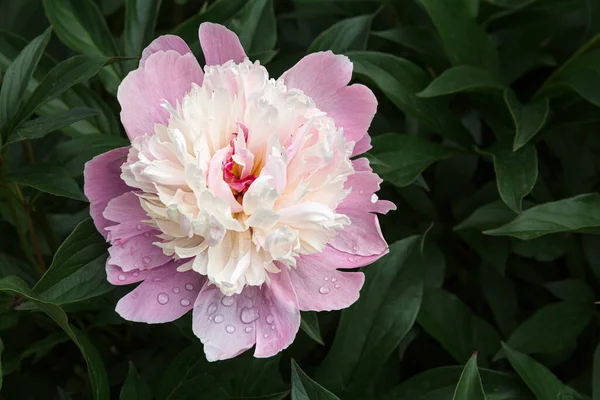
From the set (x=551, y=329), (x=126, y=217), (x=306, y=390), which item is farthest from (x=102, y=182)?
(x=551, y=329)

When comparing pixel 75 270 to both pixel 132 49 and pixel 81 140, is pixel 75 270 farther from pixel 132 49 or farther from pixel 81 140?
pixel 132 49

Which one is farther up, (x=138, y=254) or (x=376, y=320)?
(x=138, y=254)

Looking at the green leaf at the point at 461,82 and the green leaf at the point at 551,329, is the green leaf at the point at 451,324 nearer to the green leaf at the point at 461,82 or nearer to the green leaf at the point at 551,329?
the green leaf at the point at 551,329

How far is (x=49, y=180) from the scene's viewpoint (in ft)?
2.14

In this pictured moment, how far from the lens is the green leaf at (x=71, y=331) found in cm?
53

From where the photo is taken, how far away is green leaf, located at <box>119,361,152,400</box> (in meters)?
0.67

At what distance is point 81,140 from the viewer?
2.30 feet

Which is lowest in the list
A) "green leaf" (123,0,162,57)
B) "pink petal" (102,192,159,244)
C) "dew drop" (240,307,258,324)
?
"dew drop" (240,307,258,324)

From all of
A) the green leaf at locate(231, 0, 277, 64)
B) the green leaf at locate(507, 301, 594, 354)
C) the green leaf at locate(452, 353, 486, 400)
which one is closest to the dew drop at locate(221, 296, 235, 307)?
the green leaf at locate(452, 353, 486, 400)

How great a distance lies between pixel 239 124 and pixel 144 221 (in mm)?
115

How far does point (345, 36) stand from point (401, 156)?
0.53 feet

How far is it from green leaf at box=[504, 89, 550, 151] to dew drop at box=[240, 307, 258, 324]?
0.38 metres

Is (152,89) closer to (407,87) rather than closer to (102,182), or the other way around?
(102,182)

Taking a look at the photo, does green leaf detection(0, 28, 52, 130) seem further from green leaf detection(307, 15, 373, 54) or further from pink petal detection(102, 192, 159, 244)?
green leaf detection(307, 15, 373, 54)
